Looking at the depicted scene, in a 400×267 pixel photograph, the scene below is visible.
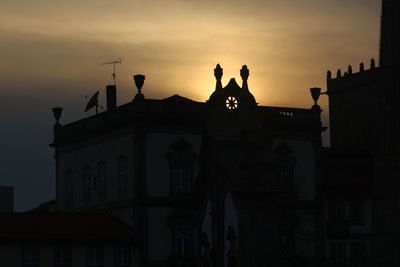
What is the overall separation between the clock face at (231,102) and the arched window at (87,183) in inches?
1394

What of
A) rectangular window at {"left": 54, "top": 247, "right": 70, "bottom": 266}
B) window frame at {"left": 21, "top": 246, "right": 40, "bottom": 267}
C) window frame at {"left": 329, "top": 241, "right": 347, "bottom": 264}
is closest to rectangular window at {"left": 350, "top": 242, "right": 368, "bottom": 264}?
window frame at {"left": 329, "top": 241, "right": 347, "bottom": 264}

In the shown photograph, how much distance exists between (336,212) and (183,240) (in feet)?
34.8

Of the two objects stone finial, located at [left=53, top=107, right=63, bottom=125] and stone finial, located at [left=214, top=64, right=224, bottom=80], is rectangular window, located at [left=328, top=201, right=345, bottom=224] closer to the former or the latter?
stone finial, located at [left=53, top=107, right=63, bottom=125]

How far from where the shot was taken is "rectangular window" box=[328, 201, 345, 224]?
79062 millimetres

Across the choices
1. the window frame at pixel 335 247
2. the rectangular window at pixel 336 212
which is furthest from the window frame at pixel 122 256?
the rectangular window at pixel 336 212

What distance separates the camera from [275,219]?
43875 mm

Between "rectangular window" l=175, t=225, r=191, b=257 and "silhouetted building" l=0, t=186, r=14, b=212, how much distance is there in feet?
105

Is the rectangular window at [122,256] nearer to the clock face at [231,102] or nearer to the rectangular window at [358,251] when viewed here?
the rectangular window at [358,251]

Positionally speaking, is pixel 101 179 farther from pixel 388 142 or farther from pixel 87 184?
pixel 388 142

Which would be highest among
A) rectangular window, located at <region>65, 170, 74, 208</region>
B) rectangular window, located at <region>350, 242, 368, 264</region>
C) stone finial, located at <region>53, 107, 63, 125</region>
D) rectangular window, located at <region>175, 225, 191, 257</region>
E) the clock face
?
stone finial, located at <region>53, 107, 63, 125</region>

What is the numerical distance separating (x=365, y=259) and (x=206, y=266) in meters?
35.2

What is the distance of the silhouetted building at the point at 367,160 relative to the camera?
7931 centimetres

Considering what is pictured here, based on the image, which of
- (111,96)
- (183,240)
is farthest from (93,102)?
(183,240)

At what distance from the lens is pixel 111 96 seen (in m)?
81.7
